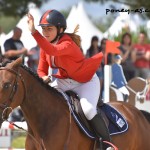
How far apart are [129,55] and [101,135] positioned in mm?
8176

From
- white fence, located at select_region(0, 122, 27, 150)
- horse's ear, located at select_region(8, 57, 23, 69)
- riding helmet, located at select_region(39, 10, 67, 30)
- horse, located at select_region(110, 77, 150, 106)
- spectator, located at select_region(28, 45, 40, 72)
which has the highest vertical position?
riding helmet, located at select_region(39, 10, 67, 30)

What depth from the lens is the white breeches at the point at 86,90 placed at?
23.4ft

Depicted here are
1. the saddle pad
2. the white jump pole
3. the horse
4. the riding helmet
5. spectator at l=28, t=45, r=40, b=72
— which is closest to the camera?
the riding helmet

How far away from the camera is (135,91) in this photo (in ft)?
38.5

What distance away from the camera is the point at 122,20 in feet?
80.6

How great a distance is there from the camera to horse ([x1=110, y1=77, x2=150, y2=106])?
37.8 feet

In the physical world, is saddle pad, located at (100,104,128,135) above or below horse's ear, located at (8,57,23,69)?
below

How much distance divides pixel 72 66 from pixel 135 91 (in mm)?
4847

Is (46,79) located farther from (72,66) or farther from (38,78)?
(72,66)

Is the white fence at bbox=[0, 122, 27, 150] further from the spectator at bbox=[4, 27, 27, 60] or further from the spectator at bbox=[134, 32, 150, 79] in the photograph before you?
the spectator at bbox=[134, 32, 150, 79]

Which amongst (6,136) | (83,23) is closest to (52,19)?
(6,136)

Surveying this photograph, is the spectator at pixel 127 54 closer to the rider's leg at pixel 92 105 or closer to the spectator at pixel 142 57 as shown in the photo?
the spectator at pixel 142 57

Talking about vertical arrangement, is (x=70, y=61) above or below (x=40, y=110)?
above

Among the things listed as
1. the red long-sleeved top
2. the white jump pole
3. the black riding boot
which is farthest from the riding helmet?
the white jump pole
